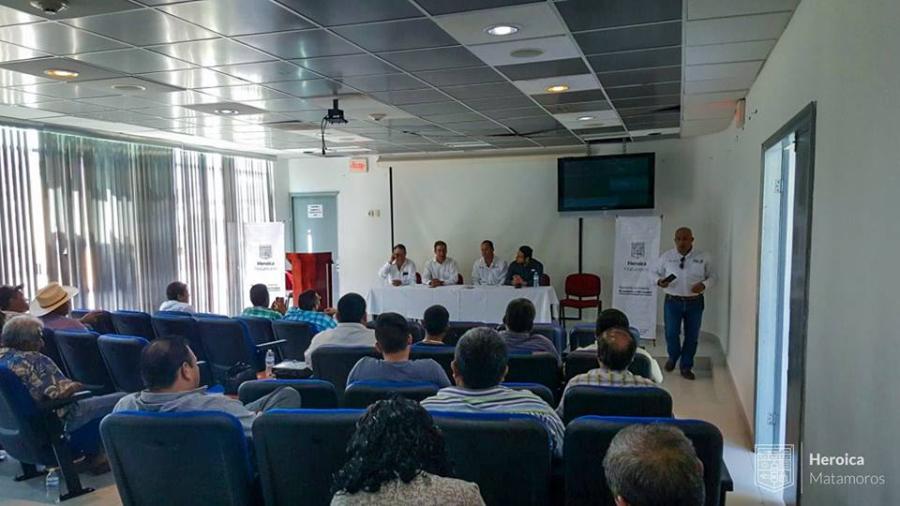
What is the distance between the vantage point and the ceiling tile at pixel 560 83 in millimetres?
4691

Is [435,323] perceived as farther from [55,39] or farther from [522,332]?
[55,39]

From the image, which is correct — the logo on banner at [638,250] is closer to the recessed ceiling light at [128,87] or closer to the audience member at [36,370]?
the recessed ceiling light at [128,87]

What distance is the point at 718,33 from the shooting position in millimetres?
3486

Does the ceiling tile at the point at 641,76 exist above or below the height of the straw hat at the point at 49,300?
above

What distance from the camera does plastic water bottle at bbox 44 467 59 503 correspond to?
3.60 meters

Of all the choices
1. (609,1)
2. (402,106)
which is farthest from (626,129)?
(609,1)

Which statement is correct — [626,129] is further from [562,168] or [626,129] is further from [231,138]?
[231,138]

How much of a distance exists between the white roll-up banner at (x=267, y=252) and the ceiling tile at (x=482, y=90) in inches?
202

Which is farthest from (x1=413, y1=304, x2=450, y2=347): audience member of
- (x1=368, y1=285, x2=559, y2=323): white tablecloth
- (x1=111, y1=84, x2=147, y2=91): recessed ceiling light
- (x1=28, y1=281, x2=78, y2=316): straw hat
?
(x1=368, y1=285, x2=559, y2=323): white tablecloth

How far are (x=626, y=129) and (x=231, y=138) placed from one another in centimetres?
533

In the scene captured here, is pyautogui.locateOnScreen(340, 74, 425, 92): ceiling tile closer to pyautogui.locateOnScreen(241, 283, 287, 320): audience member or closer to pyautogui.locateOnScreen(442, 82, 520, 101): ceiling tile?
pyautogui.locateOnScreen(442, 82, 520, 101): ceiling tile

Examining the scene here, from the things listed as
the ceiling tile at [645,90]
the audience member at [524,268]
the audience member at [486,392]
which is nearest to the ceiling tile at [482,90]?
the ceiling tile at [645,90]

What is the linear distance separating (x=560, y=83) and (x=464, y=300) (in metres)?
3.65

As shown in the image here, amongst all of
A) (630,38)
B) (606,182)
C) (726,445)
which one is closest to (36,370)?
(630,38)
